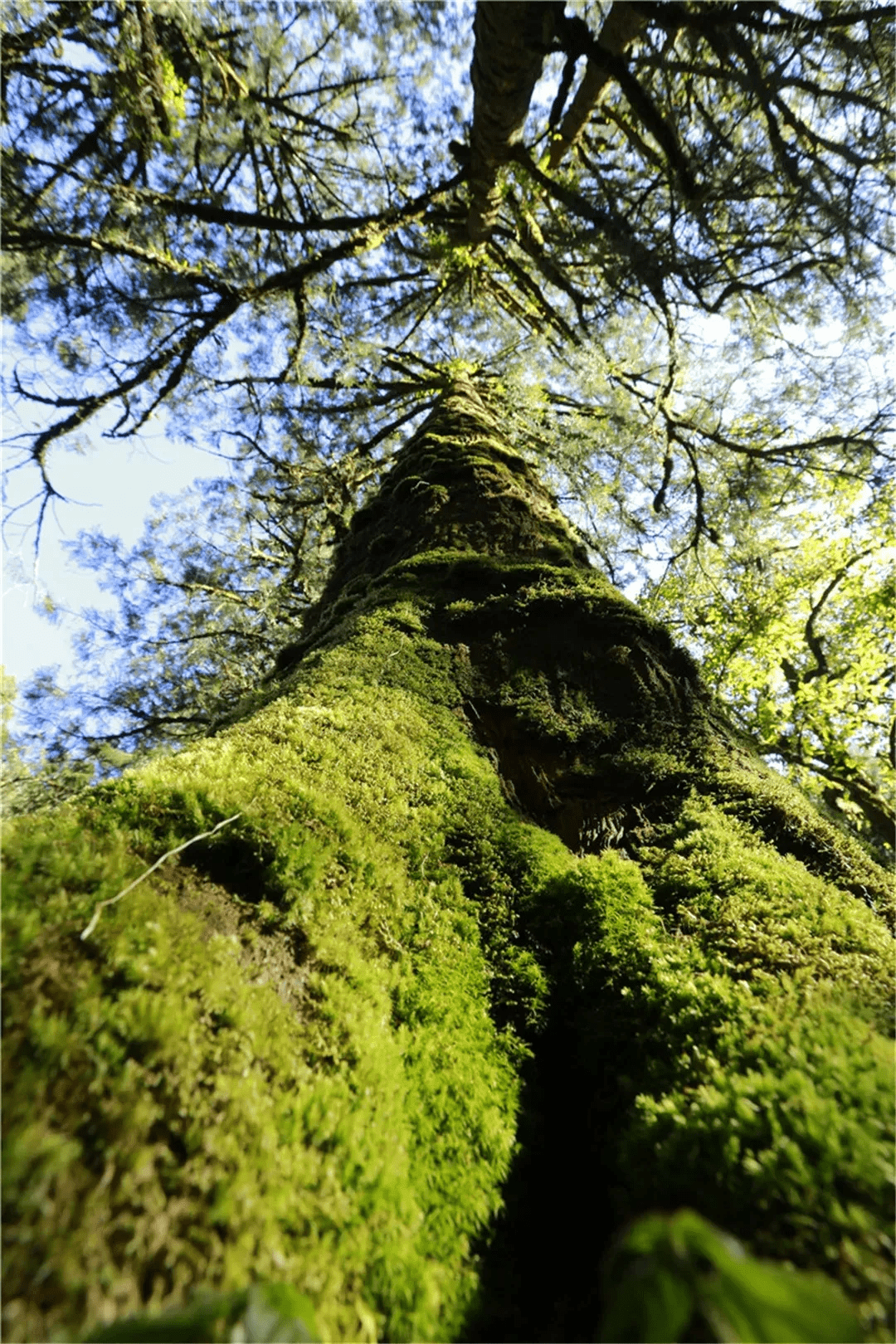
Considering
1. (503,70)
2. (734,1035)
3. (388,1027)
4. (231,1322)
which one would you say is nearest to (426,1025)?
(388,1027)

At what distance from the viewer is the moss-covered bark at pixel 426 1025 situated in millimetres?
1043

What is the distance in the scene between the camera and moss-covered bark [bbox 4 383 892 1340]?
3.42 ft

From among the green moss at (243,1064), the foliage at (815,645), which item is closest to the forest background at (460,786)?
the green moss at (243,1064)

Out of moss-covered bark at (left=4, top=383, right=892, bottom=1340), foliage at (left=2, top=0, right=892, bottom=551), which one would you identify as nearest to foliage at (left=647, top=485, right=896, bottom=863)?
foliage at (left=2, top=0, right=892, bottom=551)

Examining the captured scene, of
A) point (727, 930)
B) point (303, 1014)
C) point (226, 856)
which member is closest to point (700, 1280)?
point (303, 1014)

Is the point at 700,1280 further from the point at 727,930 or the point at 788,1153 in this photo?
the point at 727,930

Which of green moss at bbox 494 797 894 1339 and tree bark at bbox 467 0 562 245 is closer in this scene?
green moss at bbox 494 797 894 1339

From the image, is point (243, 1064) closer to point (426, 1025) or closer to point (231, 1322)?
point (231, 1322)

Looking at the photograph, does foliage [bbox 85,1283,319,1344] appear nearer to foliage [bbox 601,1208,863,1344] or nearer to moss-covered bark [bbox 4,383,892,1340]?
moss-covered bark [bbox 4,383,892,1340]

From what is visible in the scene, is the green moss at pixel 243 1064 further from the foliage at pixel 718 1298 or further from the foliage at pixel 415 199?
the foliage at pixel 415 199

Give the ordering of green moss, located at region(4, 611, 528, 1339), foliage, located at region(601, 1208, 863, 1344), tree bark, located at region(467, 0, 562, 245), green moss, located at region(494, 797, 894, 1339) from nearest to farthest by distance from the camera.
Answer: foliage, located at region(601, 1208, 863, 1344) < green moss, located at region(4, 611, 528, 1339) < green moss, located at region(494, 797, 894, 1339) < tree bark, located at region(467, 0, 562, 245)

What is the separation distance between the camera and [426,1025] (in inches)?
73.7

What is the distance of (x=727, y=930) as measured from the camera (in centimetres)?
220

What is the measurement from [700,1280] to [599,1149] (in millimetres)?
1402
